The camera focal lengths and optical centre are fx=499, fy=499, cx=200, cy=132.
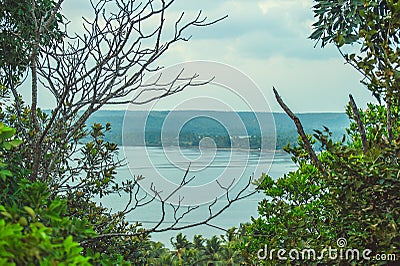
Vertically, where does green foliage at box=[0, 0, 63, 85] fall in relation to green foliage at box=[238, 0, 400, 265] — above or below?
above

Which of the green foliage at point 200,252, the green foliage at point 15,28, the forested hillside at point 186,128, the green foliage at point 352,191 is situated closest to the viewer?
the green foliage at point 352,191

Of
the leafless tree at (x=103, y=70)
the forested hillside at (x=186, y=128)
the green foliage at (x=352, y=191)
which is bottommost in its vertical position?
the green foliage at (x=352, y=191)

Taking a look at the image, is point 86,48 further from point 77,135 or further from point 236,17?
point 236,17

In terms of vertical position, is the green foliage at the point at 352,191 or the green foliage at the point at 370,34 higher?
→ the green foliage at the point at 370,34

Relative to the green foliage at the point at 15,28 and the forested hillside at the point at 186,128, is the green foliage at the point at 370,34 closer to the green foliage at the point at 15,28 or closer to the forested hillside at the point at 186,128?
the forested hillside at the point at 186,128

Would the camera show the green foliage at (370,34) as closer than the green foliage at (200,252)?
Yes

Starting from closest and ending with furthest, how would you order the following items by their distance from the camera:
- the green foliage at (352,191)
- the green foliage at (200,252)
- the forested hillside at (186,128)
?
1. the green foliage at (352,191)
2. the forested hillside at (186,128)
3. the green foliage at (200,252)

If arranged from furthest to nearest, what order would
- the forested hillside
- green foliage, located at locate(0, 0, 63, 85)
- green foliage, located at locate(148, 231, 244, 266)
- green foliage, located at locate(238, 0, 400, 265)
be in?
green foliage, located at locate(148, 231, 244, 266)
green foliage, located at locate(0, 0, 63, 85)
the forested hillside
green foliage, located at locate(238, 0, 400, 265)

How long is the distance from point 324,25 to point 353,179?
125 centimetres

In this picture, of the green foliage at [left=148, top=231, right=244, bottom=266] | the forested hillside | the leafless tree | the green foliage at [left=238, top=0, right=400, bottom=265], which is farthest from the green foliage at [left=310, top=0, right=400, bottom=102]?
the green foliage at [left=148, top=231, right=244, bottom=266]

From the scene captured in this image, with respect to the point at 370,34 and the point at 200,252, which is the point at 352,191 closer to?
the point at 370,34

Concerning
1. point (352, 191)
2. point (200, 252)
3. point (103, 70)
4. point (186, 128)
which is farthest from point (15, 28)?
point (352, 191)

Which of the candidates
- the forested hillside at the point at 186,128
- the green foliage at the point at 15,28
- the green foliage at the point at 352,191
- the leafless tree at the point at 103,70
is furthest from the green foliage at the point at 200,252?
the green foliage at the point at 15,28

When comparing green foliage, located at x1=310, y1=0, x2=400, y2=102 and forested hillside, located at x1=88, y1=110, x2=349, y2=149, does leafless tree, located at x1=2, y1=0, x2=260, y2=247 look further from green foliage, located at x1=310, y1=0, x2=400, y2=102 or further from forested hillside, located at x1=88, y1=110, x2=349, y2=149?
green foliage, located at x1=310, y1=0, x2=400, y2=102
